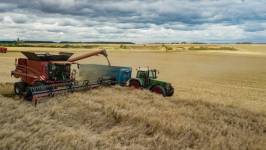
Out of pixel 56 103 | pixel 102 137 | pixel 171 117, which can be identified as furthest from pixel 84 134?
pixel 56 103

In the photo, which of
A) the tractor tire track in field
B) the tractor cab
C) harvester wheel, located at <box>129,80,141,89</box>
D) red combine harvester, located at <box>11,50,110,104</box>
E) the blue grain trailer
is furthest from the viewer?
the blue grain trailer

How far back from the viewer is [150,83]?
1834cm

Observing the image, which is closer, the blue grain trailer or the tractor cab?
the tractor cab

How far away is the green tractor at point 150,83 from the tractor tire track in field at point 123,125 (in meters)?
4.37

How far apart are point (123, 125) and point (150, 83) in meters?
8.98

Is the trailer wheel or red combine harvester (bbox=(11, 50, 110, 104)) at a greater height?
red combine harvester (bbox=(11, 50, 110, 104))

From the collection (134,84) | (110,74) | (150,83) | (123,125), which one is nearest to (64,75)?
(110,74)

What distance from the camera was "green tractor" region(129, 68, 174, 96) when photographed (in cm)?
1775

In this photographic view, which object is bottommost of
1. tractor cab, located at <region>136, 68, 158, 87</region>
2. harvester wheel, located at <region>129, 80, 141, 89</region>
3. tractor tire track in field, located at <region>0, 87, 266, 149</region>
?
tractor tire track in field, located at <region>0, 87, 266, 149</region>

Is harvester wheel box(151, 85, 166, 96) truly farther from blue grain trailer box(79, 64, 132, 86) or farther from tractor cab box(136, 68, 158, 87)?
blue grain trailer box(79, 64, 132, 86)

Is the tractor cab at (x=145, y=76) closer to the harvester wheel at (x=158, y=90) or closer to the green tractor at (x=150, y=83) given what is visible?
the green tractor at (x=150, y=83)

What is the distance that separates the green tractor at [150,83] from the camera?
17750mm

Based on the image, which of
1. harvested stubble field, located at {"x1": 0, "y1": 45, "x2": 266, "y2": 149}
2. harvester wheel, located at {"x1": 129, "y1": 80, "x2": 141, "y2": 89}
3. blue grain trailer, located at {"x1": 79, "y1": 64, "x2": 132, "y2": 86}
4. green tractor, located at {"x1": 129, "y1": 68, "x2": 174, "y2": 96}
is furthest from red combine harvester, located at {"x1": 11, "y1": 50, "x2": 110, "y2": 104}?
harvested stubble field, located at {"x1": 0, "y1": 45, "x2": 266, "y2": 149}

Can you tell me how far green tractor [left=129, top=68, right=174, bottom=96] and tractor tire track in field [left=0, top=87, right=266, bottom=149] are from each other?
4.37 meters
